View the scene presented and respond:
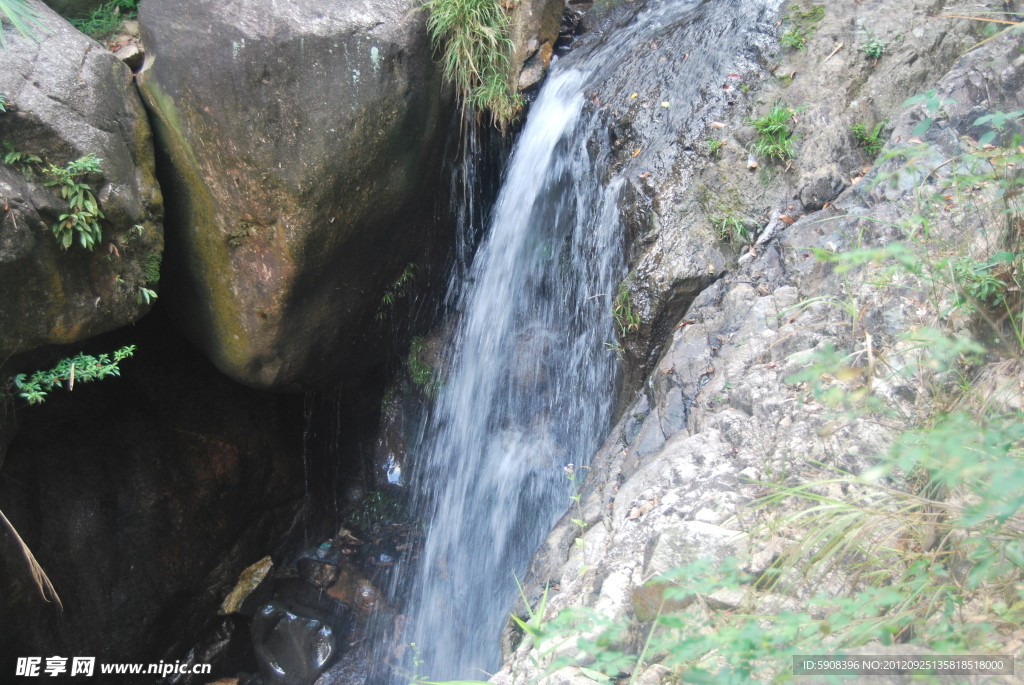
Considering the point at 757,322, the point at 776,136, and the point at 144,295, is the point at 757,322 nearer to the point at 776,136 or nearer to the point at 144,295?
the point at 776,136

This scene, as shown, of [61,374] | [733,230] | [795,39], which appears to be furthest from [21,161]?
[795,39]

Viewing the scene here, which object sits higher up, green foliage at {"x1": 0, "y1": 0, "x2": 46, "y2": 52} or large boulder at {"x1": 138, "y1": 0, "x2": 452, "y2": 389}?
green foliage at {"x1": 0, "y1": 0, "x2": 46, "y2": 52}

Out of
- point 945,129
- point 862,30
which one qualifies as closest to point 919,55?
point 862,30

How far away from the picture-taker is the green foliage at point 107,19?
402cm

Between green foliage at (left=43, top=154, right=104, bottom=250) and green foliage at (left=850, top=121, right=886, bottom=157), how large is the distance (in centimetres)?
386

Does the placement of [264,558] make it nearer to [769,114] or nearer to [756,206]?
[756,206]

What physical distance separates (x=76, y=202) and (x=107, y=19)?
5.43 ft

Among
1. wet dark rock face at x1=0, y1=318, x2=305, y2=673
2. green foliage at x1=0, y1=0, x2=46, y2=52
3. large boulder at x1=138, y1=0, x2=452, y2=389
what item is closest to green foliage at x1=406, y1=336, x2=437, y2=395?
large boulder at x1=138, y1=0, x2=452, y2=389

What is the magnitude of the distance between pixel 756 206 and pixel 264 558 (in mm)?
4333

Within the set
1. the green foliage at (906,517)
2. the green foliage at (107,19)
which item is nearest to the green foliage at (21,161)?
the green foliage at (107,19)

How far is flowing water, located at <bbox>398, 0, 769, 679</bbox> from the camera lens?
401 centimetres

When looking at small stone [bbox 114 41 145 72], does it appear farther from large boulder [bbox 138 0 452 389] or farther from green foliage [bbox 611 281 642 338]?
green foliage [bbox 611 281 642 338]

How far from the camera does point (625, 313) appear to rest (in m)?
3.50

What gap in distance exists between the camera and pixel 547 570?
3.02m
